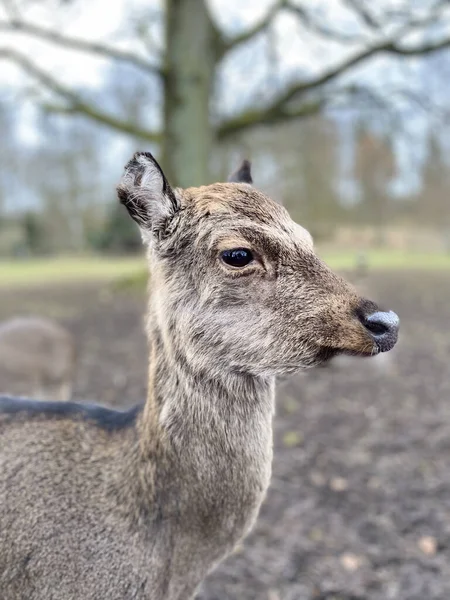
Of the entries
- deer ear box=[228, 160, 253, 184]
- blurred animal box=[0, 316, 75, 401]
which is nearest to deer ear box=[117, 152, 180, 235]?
deer ear box=[228, 160, 253, 184]

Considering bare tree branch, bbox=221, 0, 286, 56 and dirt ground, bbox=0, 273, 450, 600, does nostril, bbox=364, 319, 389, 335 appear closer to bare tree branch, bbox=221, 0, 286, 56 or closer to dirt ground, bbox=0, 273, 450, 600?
dirt ground, bbox=0, 273, 450, 600

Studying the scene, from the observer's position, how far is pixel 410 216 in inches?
972

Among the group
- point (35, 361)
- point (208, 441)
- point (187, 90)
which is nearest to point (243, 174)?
point (208, 441)

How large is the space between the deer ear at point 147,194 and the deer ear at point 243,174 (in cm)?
59

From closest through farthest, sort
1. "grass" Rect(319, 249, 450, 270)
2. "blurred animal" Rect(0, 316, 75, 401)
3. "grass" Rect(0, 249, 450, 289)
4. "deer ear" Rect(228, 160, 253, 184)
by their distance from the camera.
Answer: "deer ear" Rect(228, 160, 253, 184) → "blurred animal" Rect(0, 316, 75, 401) → "grass" Rect(0, 249, 450, 289) → "grass" Rect(319, 249, 450, 270)

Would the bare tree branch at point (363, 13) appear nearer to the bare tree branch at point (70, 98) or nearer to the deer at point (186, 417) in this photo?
the bare tree branch at point (70, 98)

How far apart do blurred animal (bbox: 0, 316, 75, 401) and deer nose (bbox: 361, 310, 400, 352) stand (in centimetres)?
527

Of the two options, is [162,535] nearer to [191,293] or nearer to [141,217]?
[191,293]

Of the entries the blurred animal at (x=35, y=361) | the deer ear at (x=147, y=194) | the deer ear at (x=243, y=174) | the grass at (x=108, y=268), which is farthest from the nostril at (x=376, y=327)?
the grass at (x=108, y=268)

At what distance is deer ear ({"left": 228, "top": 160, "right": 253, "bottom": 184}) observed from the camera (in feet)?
8.87

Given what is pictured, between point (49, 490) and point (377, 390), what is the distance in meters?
5.90

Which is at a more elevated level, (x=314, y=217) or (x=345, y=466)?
(x=314, y=217)

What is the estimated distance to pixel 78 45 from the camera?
11320 mm

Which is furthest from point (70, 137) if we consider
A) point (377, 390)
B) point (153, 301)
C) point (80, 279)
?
point (153, 301)
